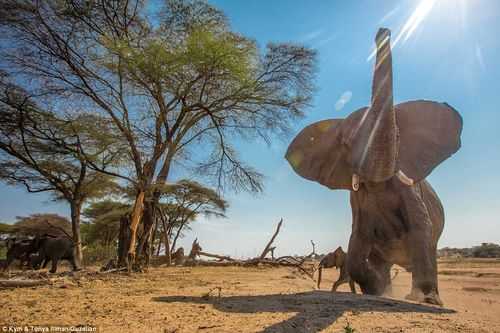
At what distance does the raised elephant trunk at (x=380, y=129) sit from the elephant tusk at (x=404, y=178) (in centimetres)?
59

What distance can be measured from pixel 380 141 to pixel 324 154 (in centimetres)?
160

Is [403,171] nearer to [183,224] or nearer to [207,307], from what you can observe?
[207,307]

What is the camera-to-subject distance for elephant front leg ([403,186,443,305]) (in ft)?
12.5

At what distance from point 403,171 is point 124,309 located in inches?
138

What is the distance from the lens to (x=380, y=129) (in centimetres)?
→ 364

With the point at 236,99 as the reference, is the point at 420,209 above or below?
below

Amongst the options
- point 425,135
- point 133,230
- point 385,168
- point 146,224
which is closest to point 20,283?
point 133,230

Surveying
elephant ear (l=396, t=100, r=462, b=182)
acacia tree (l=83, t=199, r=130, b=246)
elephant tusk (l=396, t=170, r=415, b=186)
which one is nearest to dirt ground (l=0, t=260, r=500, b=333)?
elephant tusk (l=396, t=170, r=415, b=186)

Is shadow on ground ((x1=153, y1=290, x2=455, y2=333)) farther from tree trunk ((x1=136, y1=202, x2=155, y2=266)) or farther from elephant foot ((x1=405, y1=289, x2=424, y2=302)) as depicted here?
tree trunk ((x1=136, y1=202, x2=155, y2=266))

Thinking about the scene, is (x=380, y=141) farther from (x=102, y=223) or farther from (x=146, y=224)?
(x=102, y=223)

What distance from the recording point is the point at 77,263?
10234mm

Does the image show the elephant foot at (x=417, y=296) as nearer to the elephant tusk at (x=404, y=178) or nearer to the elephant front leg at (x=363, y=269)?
the elephant front leg at (x=363, y=269)

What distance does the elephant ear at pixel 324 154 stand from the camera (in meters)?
4.91

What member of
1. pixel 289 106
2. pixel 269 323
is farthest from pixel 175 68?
pixel 269 323
